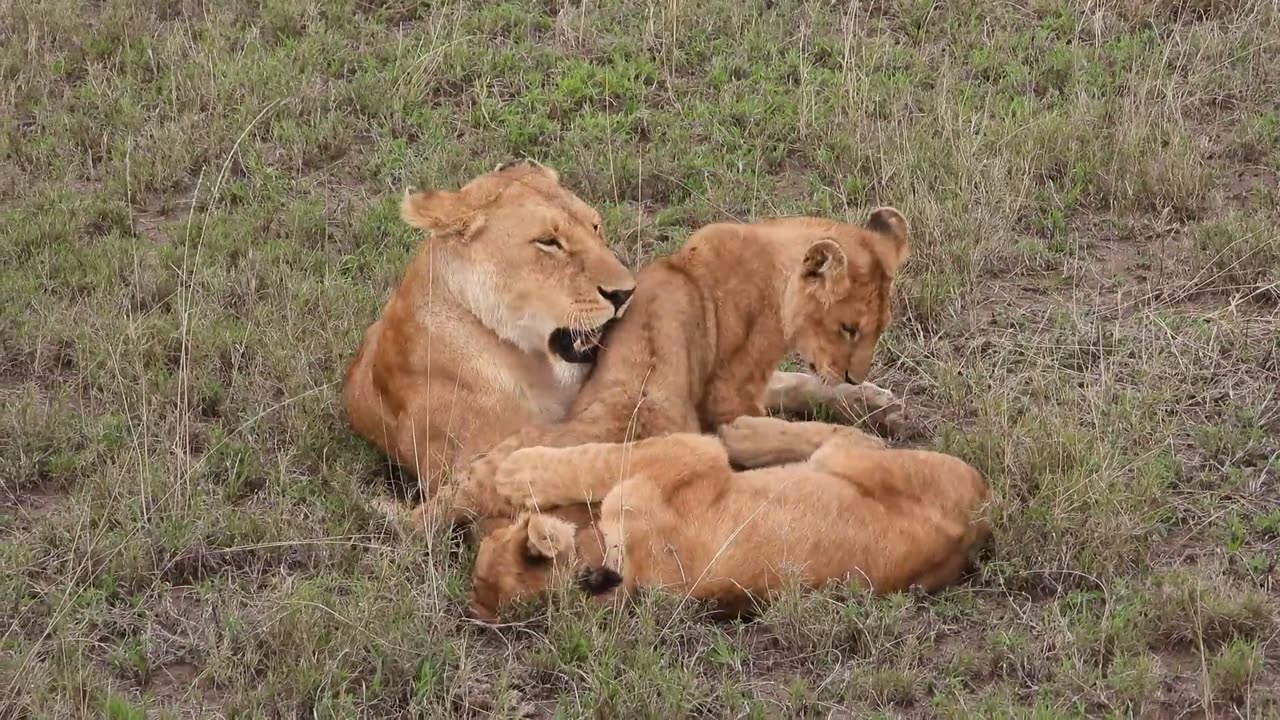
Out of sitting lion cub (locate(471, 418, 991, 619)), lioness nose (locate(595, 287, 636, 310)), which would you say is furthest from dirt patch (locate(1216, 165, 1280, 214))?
lioness nose (locate(595, 287, 636, 310))

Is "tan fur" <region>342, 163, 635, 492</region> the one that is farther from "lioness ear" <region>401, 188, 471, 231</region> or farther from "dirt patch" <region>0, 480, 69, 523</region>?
"dirt patch" <region>0, 480, 69, 523</region>

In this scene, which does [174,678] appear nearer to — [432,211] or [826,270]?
[432,211]

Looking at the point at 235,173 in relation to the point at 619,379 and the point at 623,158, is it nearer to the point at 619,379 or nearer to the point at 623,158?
the point at 623,158

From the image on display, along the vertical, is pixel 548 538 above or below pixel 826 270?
below

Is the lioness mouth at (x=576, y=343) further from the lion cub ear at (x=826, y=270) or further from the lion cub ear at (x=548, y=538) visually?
the lion cub ear at (x=548, y=538)

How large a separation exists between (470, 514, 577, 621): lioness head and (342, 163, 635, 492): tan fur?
0.80 meters

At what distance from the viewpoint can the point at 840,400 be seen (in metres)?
6.54

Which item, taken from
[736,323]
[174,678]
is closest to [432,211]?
[736,323]

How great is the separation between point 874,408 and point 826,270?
762 millimetres

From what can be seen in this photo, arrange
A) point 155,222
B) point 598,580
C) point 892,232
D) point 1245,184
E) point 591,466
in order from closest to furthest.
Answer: point 598,580 → point 591,466 → point 892,232 → point 1245,184 → point 155,222

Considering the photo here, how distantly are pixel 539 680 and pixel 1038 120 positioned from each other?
4.87 metres

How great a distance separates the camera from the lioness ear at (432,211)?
19.3 feet

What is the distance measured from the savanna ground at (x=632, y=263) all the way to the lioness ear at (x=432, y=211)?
37.7 inches

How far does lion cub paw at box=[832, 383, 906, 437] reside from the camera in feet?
21.2
